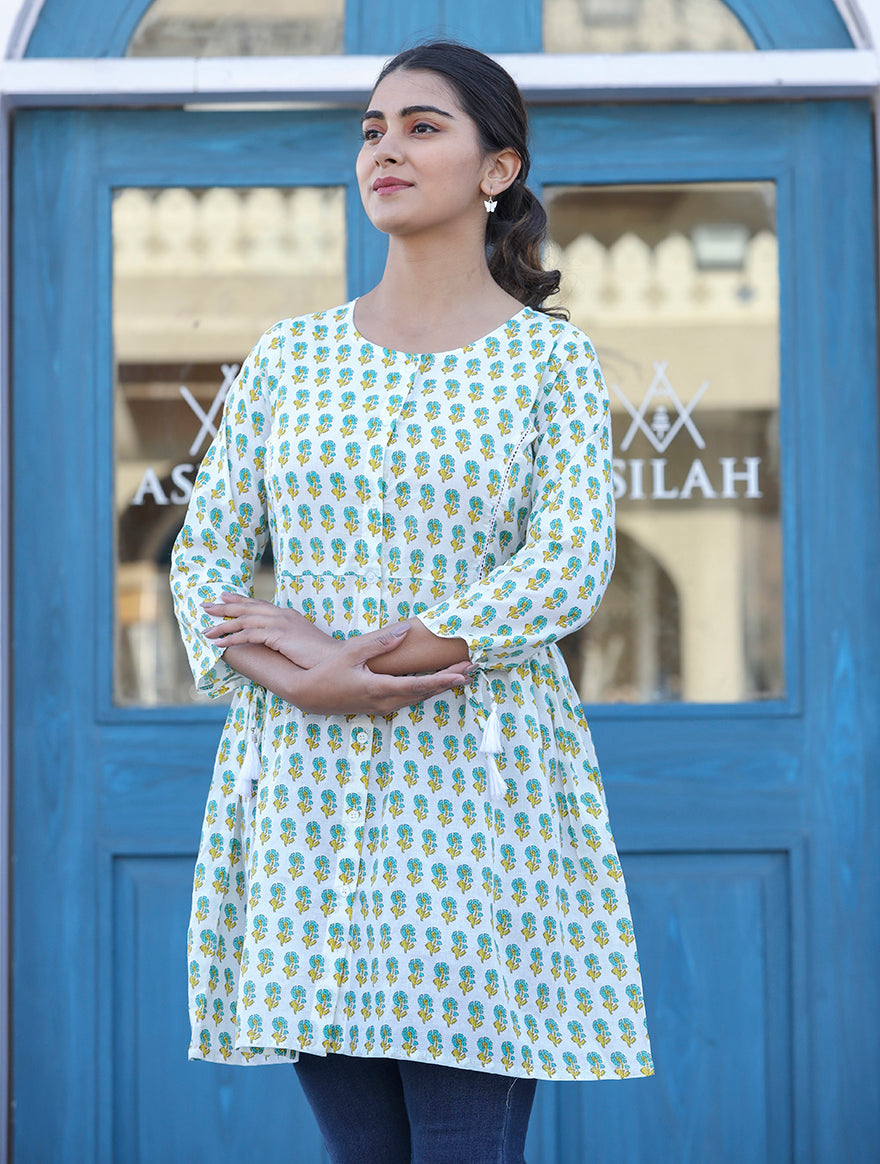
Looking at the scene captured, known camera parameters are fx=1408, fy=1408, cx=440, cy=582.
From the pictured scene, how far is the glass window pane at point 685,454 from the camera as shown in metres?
2.62

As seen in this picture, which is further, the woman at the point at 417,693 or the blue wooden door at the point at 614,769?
the blue wooden door at the point at 614,769

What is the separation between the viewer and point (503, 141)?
1618 millimetres

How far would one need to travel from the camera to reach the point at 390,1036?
140 cm

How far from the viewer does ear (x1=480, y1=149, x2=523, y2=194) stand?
1.62m

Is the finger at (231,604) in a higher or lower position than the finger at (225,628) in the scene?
higher

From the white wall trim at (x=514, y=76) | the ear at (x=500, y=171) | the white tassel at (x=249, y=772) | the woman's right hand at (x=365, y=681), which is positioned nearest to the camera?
the woman's right hand at (x=365, y=681)

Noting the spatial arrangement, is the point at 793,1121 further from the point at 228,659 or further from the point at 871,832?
the point at 228,659

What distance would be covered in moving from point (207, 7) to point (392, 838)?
183cm

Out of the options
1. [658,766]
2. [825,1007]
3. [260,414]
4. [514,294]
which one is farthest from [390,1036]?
[825,1007]

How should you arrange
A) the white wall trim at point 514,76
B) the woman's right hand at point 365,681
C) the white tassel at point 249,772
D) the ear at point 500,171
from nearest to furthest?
the woman's right hand at point 365,681
the white tassel at point 249,772
the ear at point 500,171
the white wall trim at point 514,76

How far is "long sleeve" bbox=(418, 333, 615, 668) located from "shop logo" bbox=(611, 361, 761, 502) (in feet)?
3.54

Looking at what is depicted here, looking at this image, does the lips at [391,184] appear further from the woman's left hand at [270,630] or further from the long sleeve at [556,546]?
the woman's left hand at [270,630]

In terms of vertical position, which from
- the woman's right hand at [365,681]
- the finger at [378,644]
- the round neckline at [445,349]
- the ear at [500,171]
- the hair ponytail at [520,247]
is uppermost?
the ear at [500,171]

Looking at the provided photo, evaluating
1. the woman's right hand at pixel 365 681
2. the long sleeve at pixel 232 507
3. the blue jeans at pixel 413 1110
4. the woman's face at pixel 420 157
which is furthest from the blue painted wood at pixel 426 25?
the blue jeans at pixel 413 1110
